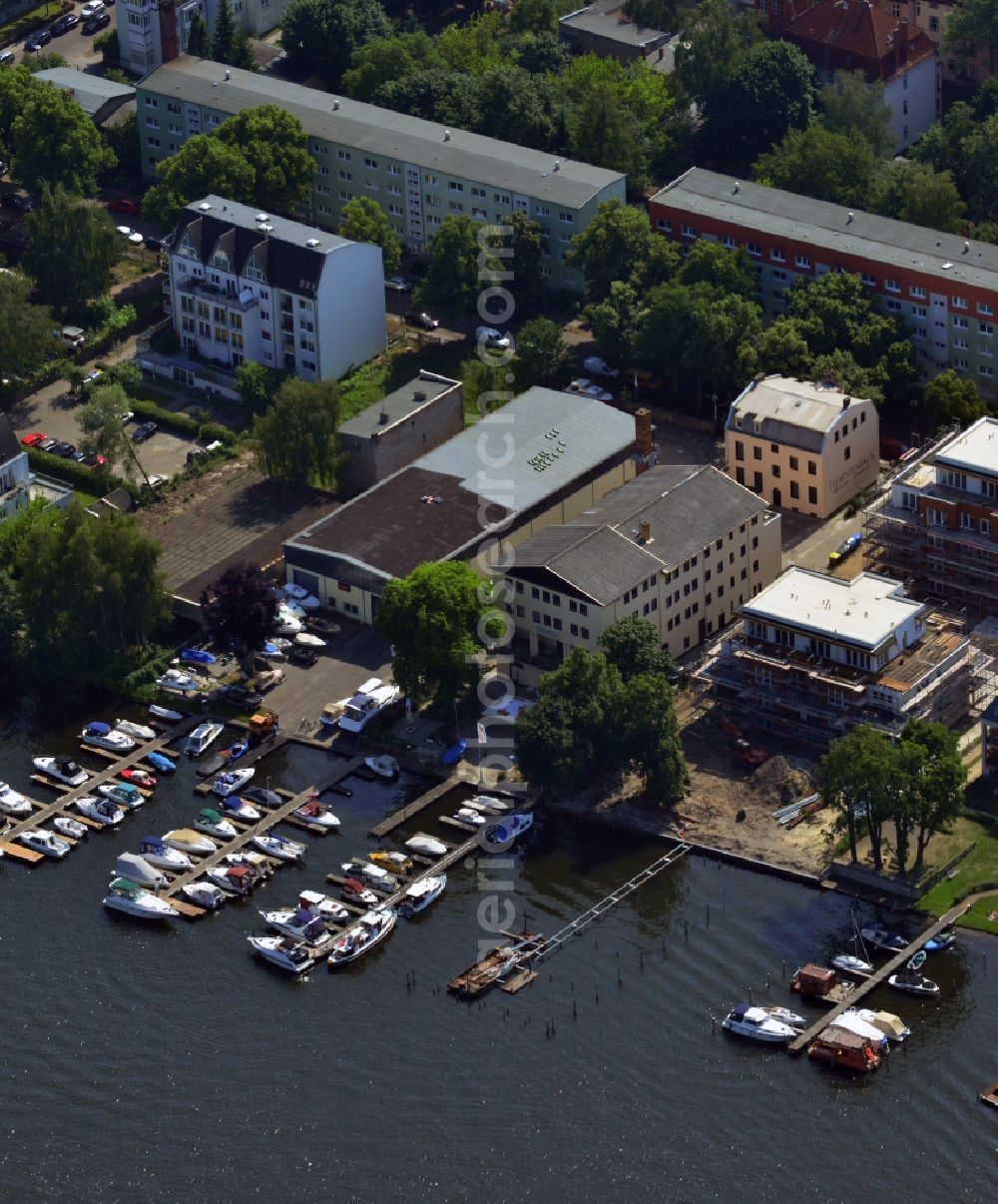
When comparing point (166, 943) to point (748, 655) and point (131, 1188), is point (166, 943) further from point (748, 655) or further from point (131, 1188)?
point (748, 655)

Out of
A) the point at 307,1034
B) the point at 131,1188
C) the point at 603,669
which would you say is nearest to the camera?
the point at 131,1188

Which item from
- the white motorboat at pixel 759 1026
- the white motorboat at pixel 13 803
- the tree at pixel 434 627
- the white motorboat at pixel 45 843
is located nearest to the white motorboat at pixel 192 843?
the white motorboat at pixel 45 843

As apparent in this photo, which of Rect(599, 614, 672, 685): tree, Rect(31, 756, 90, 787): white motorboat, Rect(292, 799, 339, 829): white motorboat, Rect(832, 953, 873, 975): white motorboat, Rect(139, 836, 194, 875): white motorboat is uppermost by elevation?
Rect(599, 614, 672, 685): tree

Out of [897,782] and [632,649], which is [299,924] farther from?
[897,782]

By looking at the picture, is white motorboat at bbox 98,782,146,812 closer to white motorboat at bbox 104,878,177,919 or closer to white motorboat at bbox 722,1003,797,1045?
white motorboat at bbox 104,878,177,919

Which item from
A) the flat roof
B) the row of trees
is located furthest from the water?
the flat roof

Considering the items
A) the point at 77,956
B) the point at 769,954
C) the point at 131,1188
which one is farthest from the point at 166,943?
the point at 769,954
